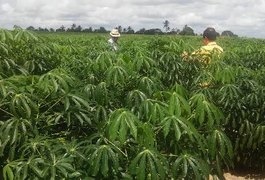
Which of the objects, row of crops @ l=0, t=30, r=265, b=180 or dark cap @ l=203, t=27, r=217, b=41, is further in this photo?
dark cap @ l=203, t=27, r=217, b=41

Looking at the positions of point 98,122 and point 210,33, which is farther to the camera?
point 210,33

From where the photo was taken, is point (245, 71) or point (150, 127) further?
point (245, 71)

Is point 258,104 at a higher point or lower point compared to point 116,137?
lower

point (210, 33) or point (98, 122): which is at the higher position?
point (210, 33)

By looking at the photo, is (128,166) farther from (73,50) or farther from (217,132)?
(73,50)

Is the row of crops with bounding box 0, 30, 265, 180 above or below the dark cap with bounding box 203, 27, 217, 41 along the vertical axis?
below

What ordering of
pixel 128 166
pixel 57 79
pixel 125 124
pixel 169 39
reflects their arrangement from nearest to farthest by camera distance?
1. pixel 125 124
2. pixel 128 166
3. pixel 57 79
4. pixel 169 39

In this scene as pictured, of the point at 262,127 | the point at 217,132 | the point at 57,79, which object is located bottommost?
the point at 262,127

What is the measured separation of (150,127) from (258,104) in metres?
2.90

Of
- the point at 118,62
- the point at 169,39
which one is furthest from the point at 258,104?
the point at 118,62

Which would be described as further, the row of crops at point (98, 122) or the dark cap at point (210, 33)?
the dark cap at point (210, 33)

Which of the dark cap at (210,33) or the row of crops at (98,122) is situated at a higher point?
the dark cap at (210,33)

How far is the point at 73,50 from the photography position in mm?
4746

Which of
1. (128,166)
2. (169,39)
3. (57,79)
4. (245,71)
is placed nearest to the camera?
(128,166)
